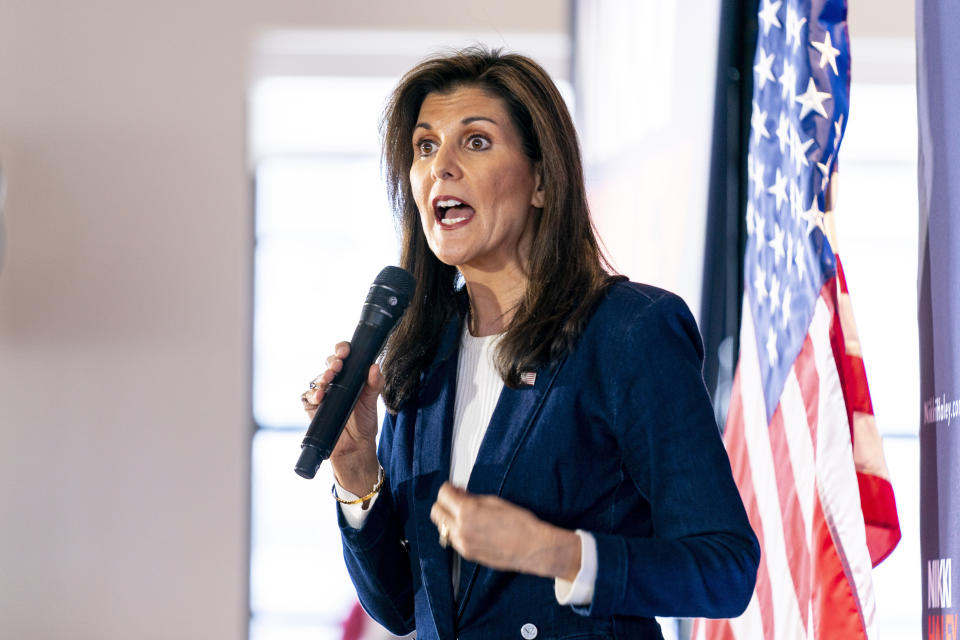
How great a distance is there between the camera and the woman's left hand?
1.08 metres

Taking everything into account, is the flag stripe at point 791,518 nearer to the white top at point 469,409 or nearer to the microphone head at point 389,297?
the white top at point 469,409

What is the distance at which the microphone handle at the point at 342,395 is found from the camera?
1320 mm

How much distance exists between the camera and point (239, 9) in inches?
152

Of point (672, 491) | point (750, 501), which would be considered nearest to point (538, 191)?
point (672, 491)

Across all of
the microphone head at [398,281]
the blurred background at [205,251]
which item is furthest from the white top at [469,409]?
the blurred background at [205,251]

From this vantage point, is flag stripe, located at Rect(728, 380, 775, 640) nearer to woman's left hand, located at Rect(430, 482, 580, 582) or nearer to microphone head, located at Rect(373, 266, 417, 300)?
microphone head, located at Rect(373, 266, 417, 300)

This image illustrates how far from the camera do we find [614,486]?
1330 millimetres

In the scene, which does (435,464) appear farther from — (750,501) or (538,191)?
(750,501)

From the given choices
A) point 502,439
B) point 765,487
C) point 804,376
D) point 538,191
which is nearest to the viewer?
point 502,439

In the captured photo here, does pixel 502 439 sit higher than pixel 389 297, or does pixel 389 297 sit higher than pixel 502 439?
pixel 389 297

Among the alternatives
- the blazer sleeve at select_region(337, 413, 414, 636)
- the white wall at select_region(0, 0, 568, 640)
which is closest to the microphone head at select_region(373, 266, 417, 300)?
the blazer sleeve at select_region(337, 413, 414, 636)

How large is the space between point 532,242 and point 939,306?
61 centimetres

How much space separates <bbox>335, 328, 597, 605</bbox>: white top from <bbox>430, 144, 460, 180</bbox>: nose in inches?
9.6

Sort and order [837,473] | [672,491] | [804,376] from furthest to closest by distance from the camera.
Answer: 1. [804,376]
2. [837,473]
3. [672,491]
